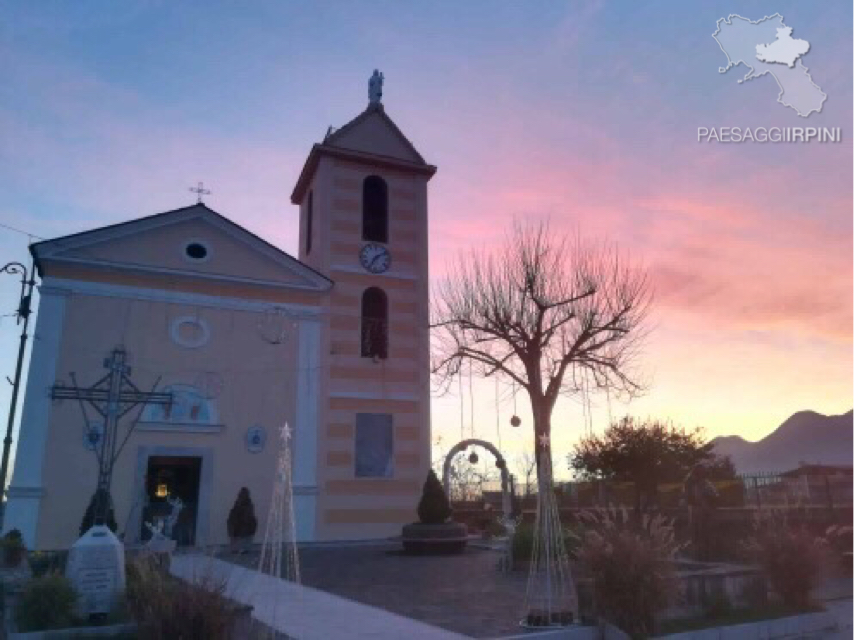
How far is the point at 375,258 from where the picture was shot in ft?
83.3

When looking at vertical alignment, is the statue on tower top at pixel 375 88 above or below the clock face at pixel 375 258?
above

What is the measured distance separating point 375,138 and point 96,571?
68.5ft

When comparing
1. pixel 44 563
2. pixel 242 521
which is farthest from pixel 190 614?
pixel 242 521

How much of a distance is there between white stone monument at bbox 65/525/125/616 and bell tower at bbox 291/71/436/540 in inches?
516

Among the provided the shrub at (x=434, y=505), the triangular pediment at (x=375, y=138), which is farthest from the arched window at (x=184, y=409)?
the triangular pediment at (x=375, y=138)

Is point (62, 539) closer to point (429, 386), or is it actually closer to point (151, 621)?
point (429, 386)

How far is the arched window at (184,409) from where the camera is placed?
20.8 m

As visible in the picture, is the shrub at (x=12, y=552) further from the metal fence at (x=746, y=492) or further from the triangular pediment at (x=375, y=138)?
the triangular pediment at (x=375, y=138)

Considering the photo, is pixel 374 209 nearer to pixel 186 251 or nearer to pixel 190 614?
pixel 186 251

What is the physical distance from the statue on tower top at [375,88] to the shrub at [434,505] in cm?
1594

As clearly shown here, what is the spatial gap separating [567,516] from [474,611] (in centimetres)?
1502

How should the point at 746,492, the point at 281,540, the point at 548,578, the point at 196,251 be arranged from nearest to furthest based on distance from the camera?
the point at 548,578 → the point at 281,540 → the point at 196,251 → the point at 746,492

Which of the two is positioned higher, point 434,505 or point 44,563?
point 434,505

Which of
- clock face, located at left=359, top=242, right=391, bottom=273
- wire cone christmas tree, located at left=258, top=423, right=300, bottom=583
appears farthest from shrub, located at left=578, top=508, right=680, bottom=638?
clock face, located at left=359, top=242, right=391, bottom=273
